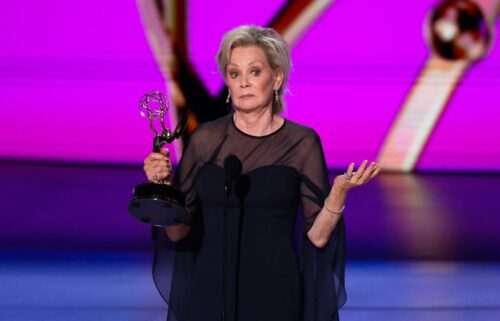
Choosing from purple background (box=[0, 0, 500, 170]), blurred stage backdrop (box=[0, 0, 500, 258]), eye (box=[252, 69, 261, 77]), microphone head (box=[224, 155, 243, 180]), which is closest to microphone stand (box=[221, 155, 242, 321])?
microphone head (box=[224, 155, 243, 180])

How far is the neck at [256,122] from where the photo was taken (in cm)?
236

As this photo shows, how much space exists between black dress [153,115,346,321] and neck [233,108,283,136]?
20 mm

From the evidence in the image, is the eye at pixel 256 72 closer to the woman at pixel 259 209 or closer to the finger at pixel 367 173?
the woman at pixel 259 209

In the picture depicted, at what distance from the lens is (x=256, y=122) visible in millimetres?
2369

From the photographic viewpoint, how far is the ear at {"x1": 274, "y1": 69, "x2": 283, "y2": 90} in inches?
93.1

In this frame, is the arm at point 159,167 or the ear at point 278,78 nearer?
the arm at point 159,167

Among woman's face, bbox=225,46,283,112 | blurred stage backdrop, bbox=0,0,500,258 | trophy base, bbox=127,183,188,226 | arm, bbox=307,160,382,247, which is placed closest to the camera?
trophy base, bbox=127,183,188,226

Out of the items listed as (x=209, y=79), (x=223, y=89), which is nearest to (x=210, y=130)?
(x=209, y=79)

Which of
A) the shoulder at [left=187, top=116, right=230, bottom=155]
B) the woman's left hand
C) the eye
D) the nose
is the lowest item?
the woman's left hand

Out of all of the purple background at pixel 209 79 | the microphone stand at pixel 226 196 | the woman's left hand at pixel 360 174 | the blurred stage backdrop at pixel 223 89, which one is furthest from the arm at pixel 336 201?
the purple background at pixel 209 79

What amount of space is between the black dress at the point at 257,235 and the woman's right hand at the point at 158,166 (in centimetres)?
13

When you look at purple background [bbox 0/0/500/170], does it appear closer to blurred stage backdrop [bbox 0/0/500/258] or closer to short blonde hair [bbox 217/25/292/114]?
blurred stage backdrop [bbox 0/0/500/258]

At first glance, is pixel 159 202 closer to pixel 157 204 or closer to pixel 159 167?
pixel 157 204

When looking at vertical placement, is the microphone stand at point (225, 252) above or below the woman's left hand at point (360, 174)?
below
